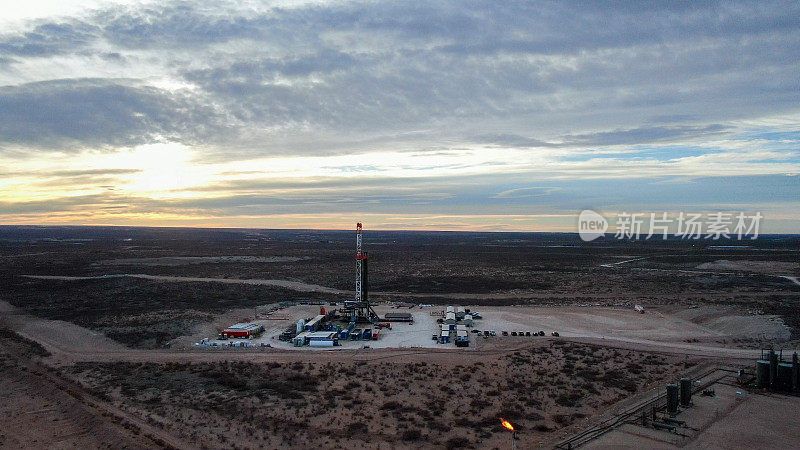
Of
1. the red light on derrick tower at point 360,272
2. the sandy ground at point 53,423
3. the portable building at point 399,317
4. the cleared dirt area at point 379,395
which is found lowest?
the sandy ground at point 53,423

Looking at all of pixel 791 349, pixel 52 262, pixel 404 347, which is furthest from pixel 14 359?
pixel 52 262

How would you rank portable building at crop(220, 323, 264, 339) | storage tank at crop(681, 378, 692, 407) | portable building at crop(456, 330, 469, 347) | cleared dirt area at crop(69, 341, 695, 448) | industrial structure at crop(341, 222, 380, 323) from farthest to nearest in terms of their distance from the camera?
industrial structure at crop(341, 222, 380, 323) → portable building at crop(220, 323, 264, 339) → portable building at crop(456, 330, 469, 347) → storage tank at crop(681, 378, 692, 407) → cleared dirt area at crop(69, 341, 695, 448)

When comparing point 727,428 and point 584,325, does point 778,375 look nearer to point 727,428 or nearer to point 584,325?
point 727,428

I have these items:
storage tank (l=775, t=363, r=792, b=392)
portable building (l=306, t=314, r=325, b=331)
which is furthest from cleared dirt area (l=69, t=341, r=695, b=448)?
portable building (l=306, t=314, r=325, b=331)

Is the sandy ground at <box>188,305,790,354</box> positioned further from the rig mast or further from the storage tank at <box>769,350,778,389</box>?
the storage tank at <box>769,350,778,389</box>

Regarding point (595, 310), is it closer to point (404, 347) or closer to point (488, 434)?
point (404, 347)

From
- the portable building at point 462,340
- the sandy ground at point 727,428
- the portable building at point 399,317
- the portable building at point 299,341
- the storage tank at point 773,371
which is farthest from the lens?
the portable building at point 399,317

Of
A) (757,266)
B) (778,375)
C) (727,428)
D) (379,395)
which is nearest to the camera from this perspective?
(727,428)

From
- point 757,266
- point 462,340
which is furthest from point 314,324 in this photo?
point 757,266

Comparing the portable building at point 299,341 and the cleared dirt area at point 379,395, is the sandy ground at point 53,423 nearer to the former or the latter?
the cleared dirt area at point 379,395

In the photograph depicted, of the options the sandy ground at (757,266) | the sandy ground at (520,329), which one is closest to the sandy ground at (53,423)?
the sandy ground at (520,329)

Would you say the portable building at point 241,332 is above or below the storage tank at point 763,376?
below
